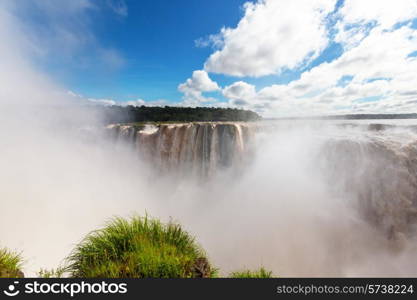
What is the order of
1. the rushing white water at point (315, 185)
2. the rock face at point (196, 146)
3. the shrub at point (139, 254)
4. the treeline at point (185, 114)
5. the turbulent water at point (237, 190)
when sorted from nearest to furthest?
the shrub at point (139, 254), the rushing white water at point (315, 185), the turbulent water at point (237, 190), the rock face at point (196, 146), the treeline at point (185, 114)

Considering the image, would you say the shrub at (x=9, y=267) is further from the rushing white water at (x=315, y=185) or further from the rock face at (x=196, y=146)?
the rock face at (x=196, y=146)

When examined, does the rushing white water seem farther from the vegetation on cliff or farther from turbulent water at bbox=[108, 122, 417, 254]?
the vegetation on cliff

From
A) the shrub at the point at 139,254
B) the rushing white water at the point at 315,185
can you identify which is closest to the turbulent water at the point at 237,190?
the rushing white water at the point at 315,185

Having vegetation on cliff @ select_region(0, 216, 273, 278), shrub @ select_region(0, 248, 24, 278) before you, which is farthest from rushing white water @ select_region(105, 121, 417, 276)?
shrub @ select_region(0, 248, 24, 278)

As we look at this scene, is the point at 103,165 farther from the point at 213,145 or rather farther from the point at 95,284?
Result: the point at 95,284

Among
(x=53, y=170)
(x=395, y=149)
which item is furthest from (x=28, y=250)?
(x=395, y=149)

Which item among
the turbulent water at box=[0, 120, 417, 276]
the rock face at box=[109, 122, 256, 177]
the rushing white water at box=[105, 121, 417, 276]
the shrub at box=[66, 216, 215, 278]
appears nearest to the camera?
the shrub at box=[66, 216, 215, 278]

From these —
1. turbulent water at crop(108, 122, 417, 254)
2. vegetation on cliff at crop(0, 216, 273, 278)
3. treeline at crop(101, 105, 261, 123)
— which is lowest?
vegetation on cliff at crop(0, 216, 273, 278)
